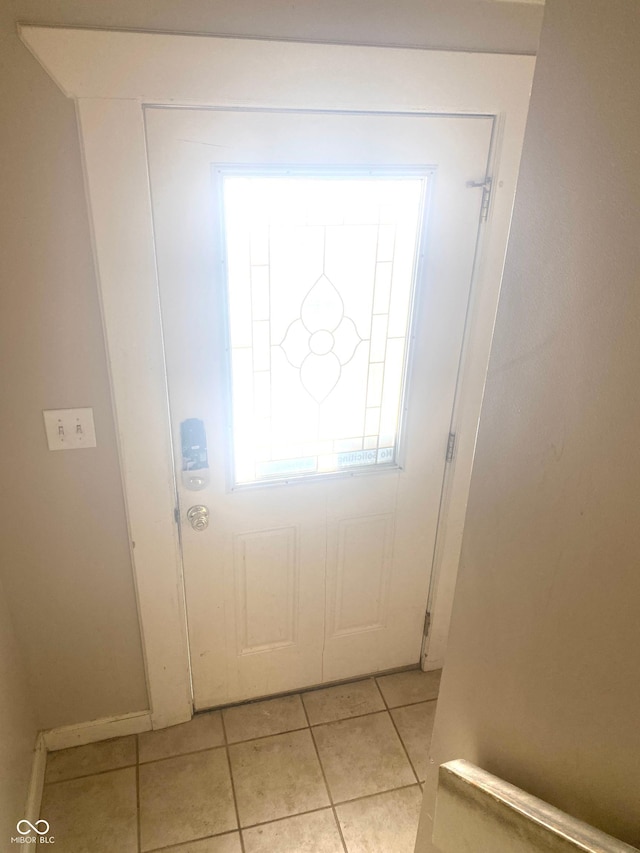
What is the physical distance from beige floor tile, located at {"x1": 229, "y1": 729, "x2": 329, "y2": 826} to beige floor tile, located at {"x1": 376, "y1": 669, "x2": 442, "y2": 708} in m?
0.37

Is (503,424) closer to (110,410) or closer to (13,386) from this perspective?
(110,410)

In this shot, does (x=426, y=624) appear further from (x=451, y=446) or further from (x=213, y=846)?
(x=213, y=846)

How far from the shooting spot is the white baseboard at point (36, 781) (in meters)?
1.71

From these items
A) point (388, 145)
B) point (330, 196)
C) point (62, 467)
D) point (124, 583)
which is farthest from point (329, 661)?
point (388, 145)

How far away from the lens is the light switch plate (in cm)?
153

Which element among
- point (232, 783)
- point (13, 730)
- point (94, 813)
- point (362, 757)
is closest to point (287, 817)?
Result: point (232, 783)

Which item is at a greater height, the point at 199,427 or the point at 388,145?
the point at 388,145

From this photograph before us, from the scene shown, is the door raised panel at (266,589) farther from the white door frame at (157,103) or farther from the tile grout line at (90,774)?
the tile grout line at (90,774)

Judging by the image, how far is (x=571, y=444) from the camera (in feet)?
2.11

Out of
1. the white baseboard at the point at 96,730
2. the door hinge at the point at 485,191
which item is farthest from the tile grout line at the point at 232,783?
the door hinge at the point at 485,191

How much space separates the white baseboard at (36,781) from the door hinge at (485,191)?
7.32ft

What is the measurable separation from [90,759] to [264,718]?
62 centimetres

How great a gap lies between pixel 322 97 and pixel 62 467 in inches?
47.9

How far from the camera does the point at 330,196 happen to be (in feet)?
4.99
